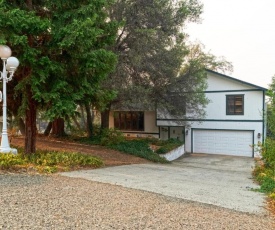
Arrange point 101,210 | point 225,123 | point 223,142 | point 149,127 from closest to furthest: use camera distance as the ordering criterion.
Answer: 1. point 101,210
2. point 225,123
3. point 223,142
4. point 149,127

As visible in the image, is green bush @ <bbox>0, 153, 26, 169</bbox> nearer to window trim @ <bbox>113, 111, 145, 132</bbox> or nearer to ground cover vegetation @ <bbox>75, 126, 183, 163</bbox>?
ground cover vegetation @ <bbox>75, 126, 183, 163</bbox>

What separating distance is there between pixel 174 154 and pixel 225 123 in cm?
473

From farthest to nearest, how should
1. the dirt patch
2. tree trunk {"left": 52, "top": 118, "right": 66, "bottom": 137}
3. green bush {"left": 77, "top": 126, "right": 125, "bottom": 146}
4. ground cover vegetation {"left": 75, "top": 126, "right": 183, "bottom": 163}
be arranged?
tree trunk {"left": 52, "top": 118, "right": 66, "bottom": 137} < green bush {"left": 77, "top": 126, "right": 125, "bottom": 146} < ground cover vegetation {"left": 75, "top": 126, "right": 183, "bottom": 163} < the dirt patch

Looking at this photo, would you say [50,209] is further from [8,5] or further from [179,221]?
[8,5]

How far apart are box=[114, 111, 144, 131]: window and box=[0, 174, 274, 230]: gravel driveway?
1887 cm

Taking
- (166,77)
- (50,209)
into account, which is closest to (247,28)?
(166,77)

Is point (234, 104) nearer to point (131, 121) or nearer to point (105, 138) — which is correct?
point (131, 121)

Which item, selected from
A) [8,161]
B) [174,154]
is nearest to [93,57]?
[8,161]

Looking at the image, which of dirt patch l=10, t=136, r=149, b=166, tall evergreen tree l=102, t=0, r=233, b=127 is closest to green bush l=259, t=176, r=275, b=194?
dirt patch l=10, t=136, r=149, b=166

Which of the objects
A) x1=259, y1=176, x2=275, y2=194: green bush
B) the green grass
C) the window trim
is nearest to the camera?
x1=259, y1=176, x2=275, y2=194: green bush

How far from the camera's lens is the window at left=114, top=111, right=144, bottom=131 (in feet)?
82.9

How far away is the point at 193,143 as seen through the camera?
23.1 meters

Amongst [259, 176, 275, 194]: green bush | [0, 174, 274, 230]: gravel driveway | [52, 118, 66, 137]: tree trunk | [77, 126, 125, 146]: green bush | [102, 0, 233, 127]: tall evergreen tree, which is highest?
[102, 0, 233, 127]: tall evergreen tree

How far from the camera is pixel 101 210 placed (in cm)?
477
